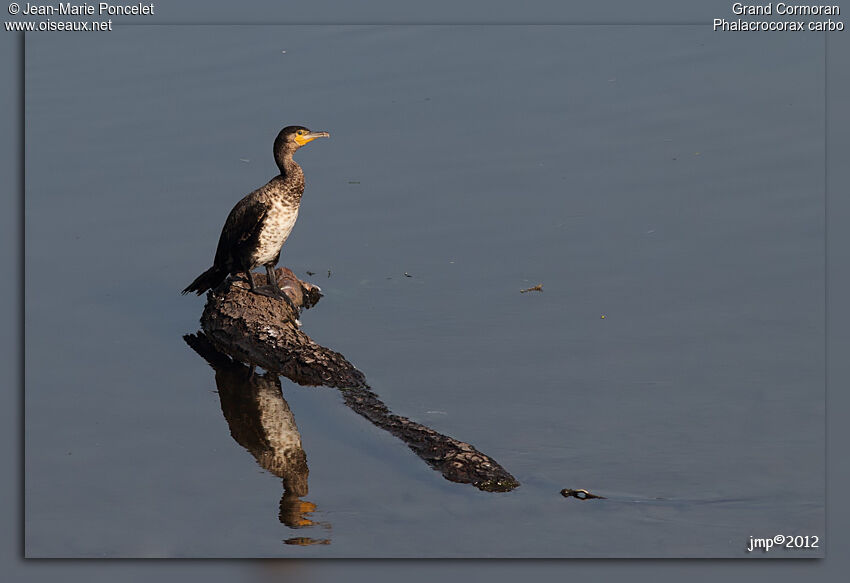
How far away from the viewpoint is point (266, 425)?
870 cm

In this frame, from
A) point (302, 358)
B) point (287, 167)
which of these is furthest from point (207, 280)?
point (302, 358)

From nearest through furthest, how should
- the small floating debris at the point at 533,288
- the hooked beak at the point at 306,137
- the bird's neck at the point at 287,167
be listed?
the bird's neck at the point at 287,167
the hooked beak at the point at 306,137
the small floating debris at the point at 533,288

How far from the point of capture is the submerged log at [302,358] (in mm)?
7650

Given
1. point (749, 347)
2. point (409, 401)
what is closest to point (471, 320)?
point (409, 401)

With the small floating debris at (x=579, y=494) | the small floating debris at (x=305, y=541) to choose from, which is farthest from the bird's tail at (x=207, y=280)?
the small floating debris at (x=579, y=494)

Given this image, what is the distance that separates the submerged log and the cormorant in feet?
0.60

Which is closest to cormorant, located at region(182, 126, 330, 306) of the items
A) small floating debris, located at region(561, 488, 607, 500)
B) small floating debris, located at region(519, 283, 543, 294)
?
small floating debris, located at region(519, 283, 543, 294)

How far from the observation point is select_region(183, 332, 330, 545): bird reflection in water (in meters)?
7.62

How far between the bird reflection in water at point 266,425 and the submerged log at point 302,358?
0.09 m

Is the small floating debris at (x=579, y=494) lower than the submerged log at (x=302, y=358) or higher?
lower

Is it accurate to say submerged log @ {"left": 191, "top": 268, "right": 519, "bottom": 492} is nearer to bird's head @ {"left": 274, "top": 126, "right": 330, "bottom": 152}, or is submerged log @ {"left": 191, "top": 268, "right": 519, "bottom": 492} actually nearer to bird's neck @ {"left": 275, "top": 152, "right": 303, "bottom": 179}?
bird's neck @ {"left": 275, "top": 152, "right": 303, "bottom": 179}

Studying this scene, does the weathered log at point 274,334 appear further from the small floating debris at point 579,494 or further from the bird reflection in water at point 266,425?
the small floating debris at point 579,494

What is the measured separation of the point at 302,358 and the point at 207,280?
1.50m

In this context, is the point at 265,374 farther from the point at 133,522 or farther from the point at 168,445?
the point at 133,522
